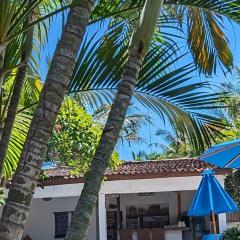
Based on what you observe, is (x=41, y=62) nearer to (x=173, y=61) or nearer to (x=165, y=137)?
(x=173, y=61)

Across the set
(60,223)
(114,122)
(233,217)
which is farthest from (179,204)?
(114,122)

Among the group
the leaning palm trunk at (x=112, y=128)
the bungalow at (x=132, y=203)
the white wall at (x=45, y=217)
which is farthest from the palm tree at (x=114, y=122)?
the white wall at (x=45, y=217)

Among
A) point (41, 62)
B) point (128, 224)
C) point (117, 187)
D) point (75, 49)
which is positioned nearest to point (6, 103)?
point (41, 62)

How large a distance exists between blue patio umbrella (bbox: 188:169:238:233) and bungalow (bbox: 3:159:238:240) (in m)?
5.50

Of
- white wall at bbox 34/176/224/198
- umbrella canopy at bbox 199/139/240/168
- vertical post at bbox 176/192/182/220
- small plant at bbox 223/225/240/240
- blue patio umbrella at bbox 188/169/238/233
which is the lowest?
small plant at bbox 223/225/240/240

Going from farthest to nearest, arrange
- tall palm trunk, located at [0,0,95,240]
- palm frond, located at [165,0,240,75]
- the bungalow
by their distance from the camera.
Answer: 1. the bungalow
2. palm frond, located at [165,0,240,75]
3. tall palm trunk, located at [0,0,95,240]

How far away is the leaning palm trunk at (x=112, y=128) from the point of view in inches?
126

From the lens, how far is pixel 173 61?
15.8 feet

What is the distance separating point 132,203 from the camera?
21.4 metres

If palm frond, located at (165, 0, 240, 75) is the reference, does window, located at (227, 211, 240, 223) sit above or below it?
below

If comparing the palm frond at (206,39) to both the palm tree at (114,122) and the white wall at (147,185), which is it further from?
the white wall at (147,185)

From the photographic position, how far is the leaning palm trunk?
320 cm

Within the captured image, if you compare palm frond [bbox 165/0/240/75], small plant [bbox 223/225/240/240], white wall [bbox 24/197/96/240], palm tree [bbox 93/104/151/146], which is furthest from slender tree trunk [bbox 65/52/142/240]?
white wall [bbox 24/197/96/240]

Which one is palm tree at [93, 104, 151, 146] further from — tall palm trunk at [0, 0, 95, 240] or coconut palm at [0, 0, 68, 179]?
tall palm trunk at [0, 0, 95, 240]
